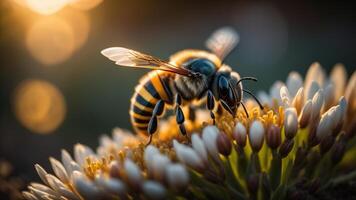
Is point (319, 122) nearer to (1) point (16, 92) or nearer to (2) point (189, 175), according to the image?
(2) point (189, 175)

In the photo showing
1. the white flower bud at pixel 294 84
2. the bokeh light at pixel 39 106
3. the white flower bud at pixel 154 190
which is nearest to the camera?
the white flower bud at pixel 154 190

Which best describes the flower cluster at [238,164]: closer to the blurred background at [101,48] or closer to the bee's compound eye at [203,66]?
the bee's compound eye at [203,66]

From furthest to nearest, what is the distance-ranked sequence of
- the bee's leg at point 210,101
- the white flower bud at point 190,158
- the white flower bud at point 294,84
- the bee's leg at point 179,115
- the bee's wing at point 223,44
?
the bee's wing at point 223,44 → the white flower bud at point 294,84 → the bee's leg at point 210,101 → the bee's leg at point 179,115 → the white flower bud at point 190,158

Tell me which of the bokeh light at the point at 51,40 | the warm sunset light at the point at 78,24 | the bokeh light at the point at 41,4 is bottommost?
the bokeh light at the point at 41,4

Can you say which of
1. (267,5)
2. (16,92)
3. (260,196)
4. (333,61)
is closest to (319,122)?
(260,196)

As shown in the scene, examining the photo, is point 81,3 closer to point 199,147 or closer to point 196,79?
point 196,79

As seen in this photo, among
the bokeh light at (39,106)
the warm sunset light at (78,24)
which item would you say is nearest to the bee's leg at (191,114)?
the bokeh light at (39,106)

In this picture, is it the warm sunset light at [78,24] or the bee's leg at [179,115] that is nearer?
the bee's leg at [179,115]
